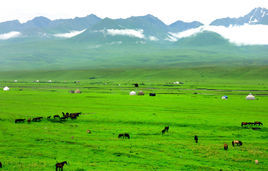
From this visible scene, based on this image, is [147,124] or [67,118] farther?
[67,118]

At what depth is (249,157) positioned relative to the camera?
2794cm

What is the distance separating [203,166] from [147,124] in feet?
A: 59.0

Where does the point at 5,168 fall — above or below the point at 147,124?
below

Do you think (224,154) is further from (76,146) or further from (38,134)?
(38,134)

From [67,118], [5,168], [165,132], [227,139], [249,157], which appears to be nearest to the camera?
[5,168]

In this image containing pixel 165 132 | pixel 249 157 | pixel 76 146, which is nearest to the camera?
pixel 249 157

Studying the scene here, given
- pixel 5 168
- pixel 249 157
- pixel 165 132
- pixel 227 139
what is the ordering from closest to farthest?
pixel 5 168 < pixel 249 157 < pixel 227 139 < pixel 165 132

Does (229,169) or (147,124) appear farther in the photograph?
(147,124)

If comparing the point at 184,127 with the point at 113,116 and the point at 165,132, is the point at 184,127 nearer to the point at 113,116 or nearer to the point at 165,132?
the point at 165,132

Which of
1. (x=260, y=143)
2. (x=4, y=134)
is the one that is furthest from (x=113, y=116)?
(x=260, y=143)

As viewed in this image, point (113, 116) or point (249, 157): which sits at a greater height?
point (113, 116)

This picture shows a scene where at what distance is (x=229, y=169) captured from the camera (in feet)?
81.7

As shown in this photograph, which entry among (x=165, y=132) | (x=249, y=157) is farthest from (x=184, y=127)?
(x=249, y=157)

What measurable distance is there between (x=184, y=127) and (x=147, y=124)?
4956 millimetres
